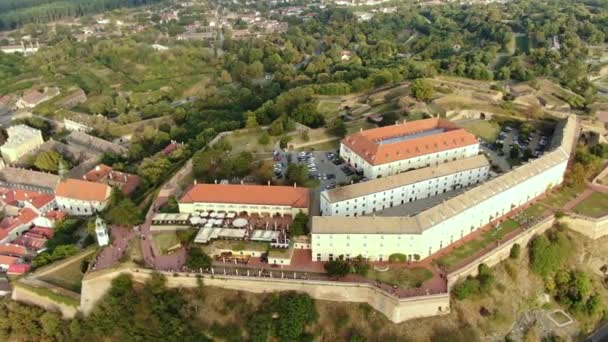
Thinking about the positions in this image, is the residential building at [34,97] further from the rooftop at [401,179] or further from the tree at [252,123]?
the rooftop at [401,179]

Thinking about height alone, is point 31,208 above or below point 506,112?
below

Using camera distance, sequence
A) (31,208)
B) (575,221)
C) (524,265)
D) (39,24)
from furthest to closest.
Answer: (39,24)
(31,208)
(575,221)
(524,265)

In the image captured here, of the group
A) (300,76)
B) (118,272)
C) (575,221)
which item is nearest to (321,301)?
(118,272)

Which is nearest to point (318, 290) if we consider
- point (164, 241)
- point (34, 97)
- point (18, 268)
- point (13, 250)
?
point (164, 241)

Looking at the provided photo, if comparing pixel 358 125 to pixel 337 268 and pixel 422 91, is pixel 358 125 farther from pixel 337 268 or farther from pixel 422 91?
pixel 337 268

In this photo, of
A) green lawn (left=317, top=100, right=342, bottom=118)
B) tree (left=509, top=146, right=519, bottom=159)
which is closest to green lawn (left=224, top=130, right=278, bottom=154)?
green lawn (left=317, top=100, right=342, bottom=118)

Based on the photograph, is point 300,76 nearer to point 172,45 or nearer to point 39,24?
point 172,45

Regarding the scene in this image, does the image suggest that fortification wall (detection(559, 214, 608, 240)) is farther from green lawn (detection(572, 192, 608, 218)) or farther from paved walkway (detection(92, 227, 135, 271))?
paved walkway (detection(92, 227, 135, 271))
